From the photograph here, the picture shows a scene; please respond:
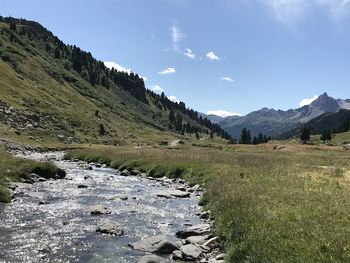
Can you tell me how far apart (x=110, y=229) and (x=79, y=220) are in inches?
131

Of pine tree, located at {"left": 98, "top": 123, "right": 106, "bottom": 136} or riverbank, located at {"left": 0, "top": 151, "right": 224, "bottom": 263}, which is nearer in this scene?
riverbank, located at {"left": 0, "top": 151, "right": 224, "bottom": 263}

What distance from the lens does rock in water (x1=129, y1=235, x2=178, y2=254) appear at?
18891mm

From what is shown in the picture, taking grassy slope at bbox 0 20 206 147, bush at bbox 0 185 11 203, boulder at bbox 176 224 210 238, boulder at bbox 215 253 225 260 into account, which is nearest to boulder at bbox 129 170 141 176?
bush at bbox 0 185 11 203

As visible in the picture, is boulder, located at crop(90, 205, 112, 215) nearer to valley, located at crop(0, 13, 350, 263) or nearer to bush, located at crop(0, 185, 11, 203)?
valley, located at crop(0, 13, 350, 263)

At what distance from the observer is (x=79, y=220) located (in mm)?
24844

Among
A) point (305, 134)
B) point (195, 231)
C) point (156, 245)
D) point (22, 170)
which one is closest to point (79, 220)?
point (156, 245)

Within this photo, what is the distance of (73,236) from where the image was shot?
834 inches

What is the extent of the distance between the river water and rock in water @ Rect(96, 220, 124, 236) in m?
0.37

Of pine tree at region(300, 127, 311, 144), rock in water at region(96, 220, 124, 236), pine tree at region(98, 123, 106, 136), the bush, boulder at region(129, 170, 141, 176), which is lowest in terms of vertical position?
rock in water at region(96, 220, 124, 236)

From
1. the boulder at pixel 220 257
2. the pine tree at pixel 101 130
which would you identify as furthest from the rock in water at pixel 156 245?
the pine tree at pixel 101 130

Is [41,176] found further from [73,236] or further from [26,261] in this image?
[26,261]

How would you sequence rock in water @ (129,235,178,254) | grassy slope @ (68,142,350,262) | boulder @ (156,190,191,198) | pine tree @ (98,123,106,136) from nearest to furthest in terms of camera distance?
grassy slope @ (68,142,350,262) < rock in water @ (129,235,178,254) < boulder @ (156,190,191,198) < pine tree @ (98,123,106,136)

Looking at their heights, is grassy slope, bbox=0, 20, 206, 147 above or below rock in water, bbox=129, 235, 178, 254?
above

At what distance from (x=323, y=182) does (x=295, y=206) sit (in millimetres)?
11525
